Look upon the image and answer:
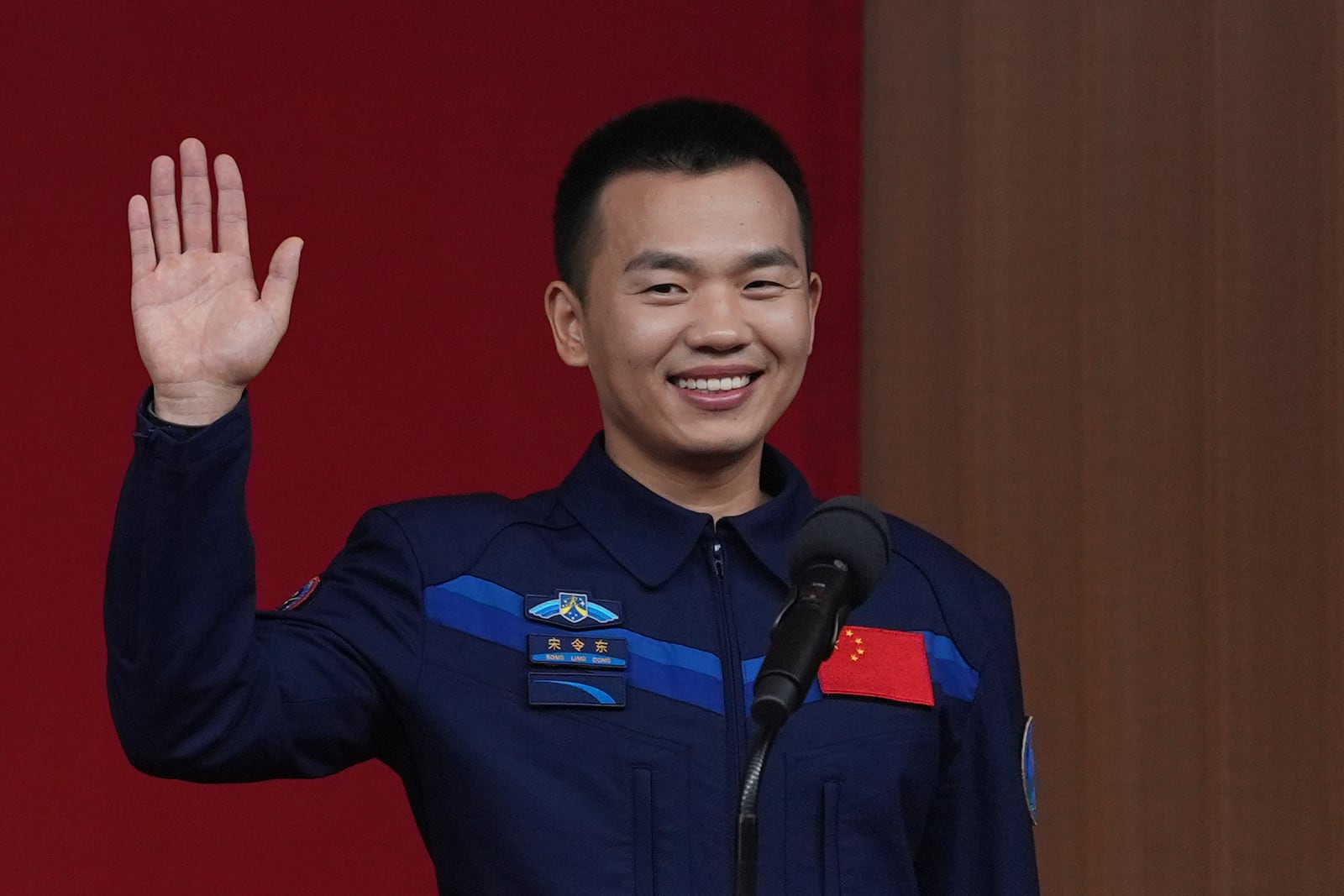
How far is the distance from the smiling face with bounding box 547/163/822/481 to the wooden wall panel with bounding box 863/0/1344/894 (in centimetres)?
94

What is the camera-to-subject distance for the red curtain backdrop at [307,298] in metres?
2.70

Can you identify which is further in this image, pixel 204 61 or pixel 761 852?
pixel 204 61

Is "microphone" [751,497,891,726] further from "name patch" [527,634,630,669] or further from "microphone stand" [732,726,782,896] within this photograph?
"name patch" [527,634,630,669]

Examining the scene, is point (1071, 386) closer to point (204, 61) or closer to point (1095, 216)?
point (1095, 216)

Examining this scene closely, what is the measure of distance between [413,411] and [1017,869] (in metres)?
1.37

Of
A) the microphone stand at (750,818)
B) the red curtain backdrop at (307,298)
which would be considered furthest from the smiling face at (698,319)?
the red curtain backdrop at (307,298)

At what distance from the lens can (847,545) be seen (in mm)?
1266

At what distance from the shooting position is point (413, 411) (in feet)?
9.61

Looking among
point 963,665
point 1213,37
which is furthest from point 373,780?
point 1213,37

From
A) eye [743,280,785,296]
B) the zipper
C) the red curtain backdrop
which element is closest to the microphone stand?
the zipper

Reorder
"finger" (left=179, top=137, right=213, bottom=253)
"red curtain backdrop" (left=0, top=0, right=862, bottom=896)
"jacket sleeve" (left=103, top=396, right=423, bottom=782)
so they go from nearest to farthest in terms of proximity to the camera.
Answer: "jacket sleeve" (left=103, top=396, right=423, bottom=782)
"finger" (left=179, top=137, right=213, bottom=253)
"red curtain backdrop" (left=0, top=0, right=862, bottom=896)

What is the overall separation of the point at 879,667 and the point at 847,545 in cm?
53

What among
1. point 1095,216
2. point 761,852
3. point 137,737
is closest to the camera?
point 137,737

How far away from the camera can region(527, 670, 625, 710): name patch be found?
1.70 meters
